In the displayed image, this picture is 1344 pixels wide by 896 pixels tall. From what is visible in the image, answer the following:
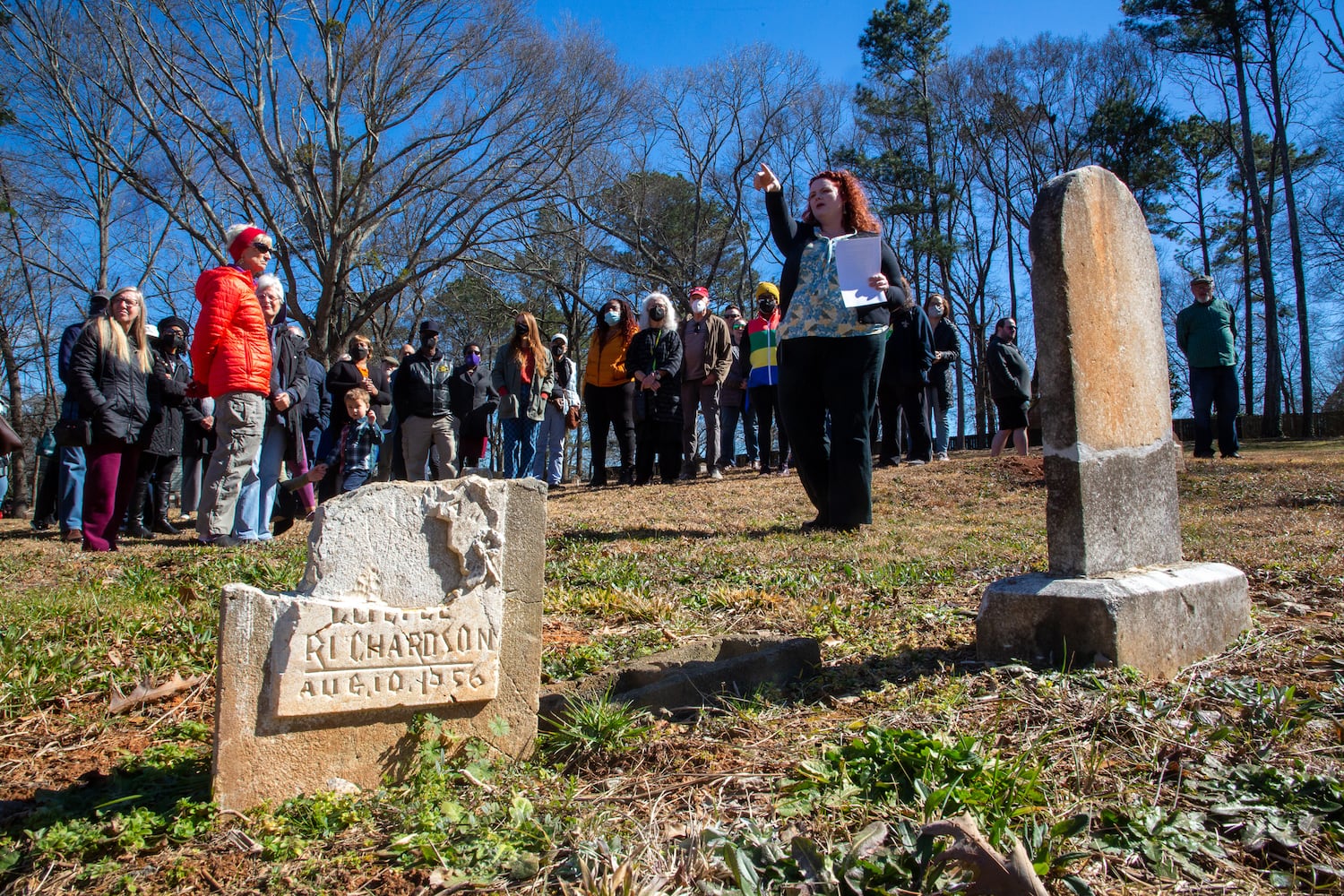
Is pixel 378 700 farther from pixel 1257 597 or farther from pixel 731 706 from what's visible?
pixel 1257 597

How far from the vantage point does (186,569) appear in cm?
512

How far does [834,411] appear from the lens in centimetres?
561

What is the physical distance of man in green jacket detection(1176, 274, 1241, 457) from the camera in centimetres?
1027

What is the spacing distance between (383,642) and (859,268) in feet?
12.8

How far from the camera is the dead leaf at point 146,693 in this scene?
3250mm

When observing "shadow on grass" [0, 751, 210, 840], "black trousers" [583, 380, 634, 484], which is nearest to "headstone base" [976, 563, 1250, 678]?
"shadow on grass" [0, 751, 210, 840]

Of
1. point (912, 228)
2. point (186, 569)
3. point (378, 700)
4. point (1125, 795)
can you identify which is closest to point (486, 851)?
point (378, 700)

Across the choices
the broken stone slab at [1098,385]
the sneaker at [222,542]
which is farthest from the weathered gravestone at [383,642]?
the sneaker at [222,542]

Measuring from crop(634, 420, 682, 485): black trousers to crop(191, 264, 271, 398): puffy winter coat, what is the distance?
4789 mm

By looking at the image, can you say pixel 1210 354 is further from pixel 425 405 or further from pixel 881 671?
pixel 881 671

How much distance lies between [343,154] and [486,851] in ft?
60.8

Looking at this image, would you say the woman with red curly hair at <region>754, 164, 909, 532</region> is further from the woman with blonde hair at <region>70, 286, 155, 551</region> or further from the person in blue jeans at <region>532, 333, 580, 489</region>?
the person in blue jeans at <region>532, 333, 580, 489</region>

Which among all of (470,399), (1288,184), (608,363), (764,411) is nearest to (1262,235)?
(1288,184)

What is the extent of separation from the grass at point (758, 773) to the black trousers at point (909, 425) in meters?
6.35
